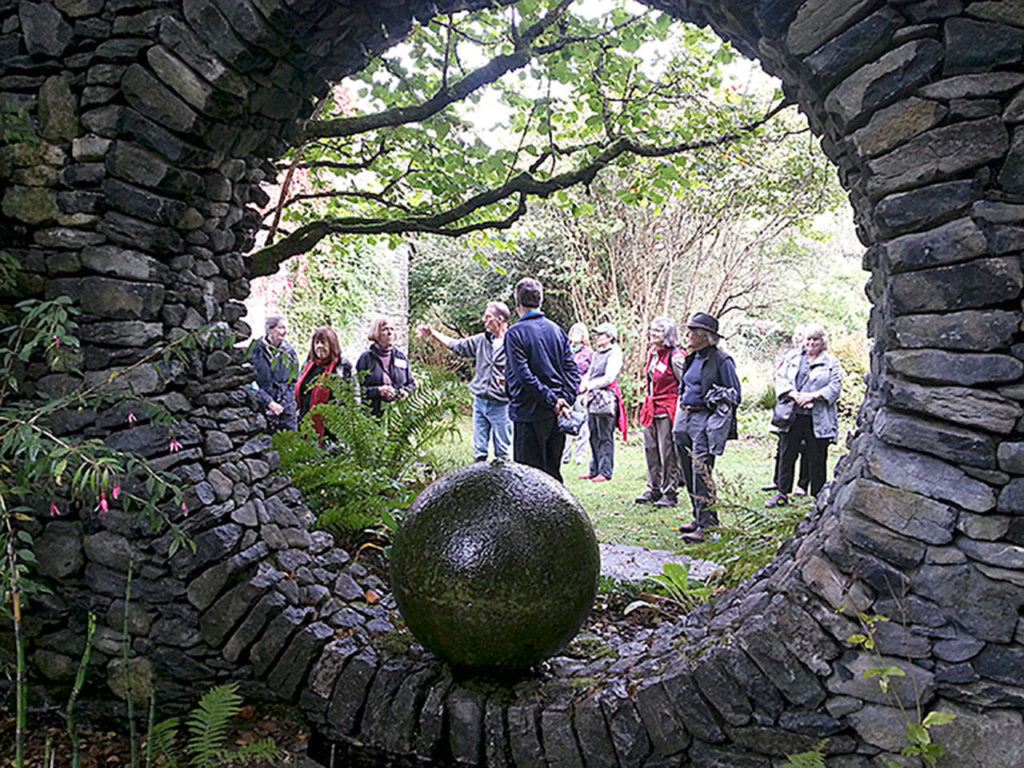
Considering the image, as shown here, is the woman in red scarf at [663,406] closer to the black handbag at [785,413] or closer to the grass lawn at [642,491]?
the grass lawn at [642,491]

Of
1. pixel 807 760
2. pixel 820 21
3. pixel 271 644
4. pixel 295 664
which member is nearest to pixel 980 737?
Answer: pixel 807 760

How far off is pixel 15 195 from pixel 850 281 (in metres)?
18.9

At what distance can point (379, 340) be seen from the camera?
281 inches

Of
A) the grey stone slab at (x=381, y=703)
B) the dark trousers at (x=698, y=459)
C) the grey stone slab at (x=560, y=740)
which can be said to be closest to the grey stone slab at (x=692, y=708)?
the grey stone slab at (x=560, y=740)

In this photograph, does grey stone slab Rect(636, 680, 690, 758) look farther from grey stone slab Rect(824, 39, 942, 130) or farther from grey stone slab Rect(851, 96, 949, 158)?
grey stone slab Rect(824, 39, 942, 130)

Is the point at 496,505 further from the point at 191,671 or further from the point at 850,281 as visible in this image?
the point at 850,281

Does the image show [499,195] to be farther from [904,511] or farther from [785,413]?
[904,511]

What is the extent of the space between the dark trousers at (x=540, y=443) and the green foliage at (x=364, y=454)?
834 mm

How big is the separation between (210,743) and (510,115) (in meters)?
5.10

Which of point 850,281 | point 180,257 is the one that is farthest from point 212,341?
point 850,281

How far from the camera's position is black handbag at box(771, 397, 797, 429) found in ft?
22.9

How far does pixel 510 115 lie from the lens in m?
6.22

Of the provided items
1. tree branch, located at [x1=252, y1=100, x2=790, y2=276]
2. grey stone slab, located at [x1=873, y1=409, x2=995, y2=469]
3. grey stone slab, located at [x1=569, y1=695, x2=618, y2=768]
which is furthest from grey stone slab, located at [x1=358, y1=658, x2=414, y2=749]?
tree branch, located at [x1=252, y1=100, x2=790, y2=276]

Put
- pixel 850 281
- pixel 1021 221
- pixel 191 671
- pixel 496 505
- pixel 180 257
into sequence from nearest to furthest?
pixel 1021 221, pixel 496 505, pixel 191 671, pixel 180 257, pixel 850 281
